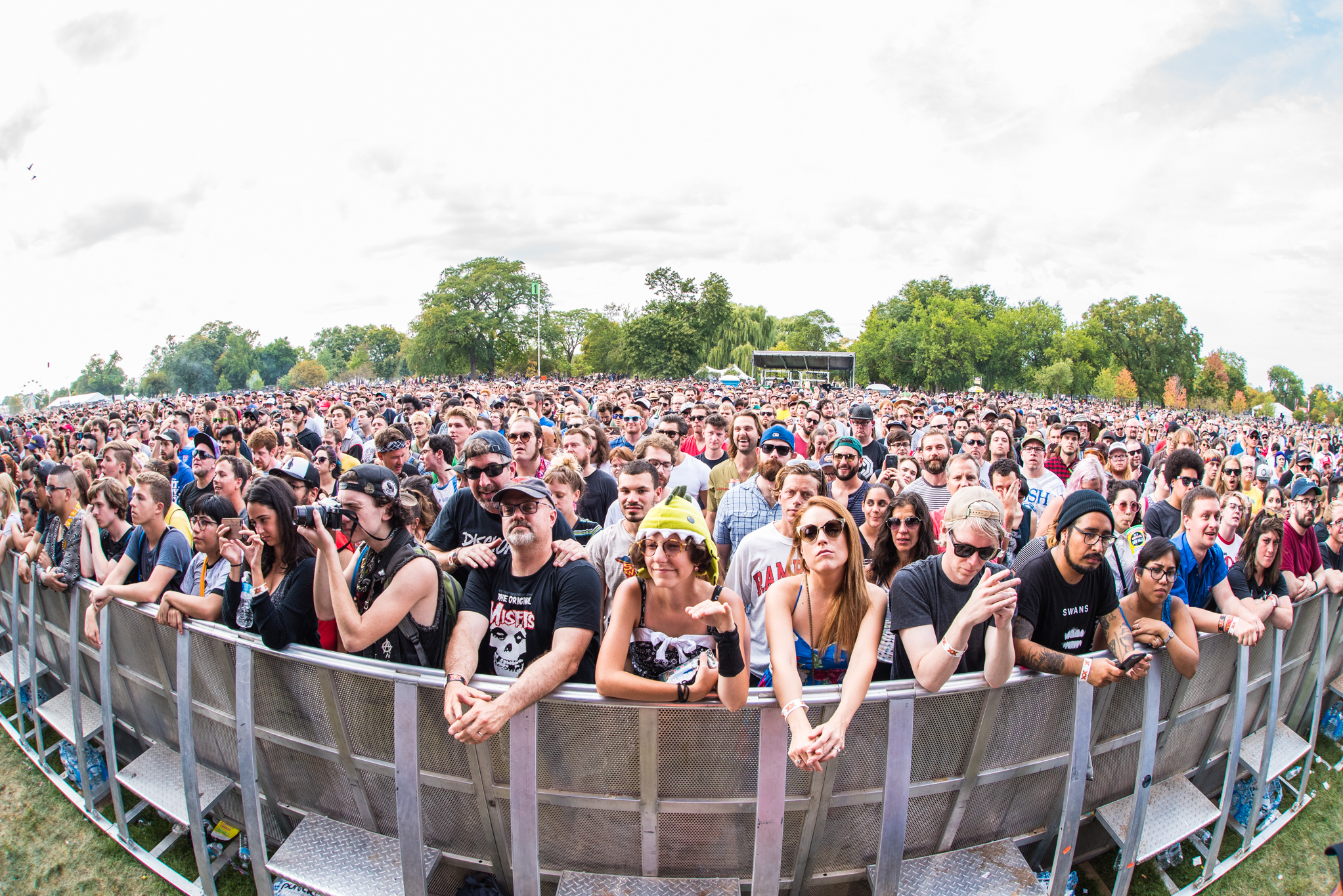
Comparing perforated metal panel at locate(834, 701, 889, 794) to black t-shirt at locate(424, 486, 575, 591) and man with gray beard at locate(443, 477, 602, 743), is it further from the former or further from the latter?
black t-shirt at locate(424, 486, 575, 591)

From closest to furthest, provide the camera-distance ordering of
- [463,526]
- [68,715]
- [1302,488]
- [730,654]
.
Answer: [730,654] < [463,526] < [68,715] < [1302,488]

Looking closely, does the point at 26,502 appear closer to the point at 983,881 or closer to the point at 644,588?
the point at 644,588

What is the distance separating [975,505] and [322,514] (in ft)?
8.99

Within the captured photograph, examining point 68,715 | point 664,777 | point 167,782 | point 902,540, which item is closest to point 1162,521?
point 902,540

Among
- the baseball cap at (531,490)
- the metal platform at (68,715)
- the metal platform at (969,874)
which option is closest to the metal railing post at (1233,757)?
the metal platform at (969,874)

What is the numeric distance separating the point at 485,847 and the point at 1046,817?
2.62 metres

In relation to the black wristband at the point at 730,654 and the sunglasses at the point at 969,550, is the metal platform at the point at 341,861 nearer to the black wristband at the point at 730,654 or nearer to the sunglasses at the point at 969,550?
the black wristband at the point at 730,654

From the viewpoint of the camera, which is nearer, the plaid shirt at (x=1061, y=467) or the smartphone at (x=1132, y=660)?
the smartphone at (x=1132, y=660)

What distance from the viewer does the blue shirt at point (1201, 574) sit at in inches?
151

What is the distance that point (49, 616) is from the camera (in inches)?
186

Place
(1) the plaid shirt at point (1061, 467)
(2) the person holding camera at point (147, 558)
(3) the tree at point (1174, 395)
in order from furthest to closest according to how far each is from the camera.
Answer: (3) the tree at point (1174, 395) < (1) the plaid shirt at point (1061, 467) < (2) the person holding camera at point (147, 558)

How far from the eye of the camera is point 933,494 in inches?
220

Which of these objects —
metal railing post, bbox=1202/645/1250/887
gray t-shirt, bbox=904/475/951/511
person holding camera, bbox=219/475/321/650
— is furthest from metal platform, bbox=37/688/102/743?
metal railing post, bbox=1202/645/1250/887

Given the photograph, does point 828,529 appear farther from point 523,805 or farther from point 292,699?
point 292,699
